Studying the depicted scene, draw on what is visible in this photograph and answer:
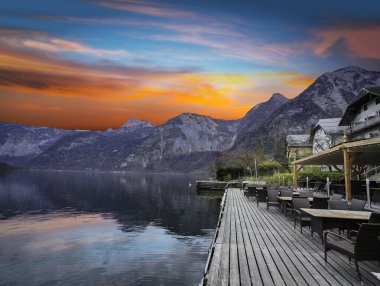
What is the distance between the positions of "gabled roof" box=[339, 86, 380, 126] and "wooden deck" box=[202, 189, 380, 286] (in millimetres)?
31303

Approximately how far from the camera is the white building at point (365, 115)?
3491 centimetres

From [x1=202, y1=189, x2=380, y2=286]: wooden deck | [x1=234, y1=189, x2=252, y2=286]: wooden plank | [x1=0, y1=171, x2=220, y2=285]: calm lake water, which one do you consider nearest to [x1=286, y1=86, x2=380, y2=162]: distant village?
[x1=0, y1=171, x2=220, y2=285]: calm lake water

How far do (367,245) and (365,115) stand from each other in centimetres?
3985

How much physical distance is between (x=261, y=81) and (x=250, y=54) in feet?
79.0

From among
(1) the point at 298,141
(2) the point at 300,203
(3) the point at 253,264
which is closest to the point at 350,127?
(1) the point at 298,141

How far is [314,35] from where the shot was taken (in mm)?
37125

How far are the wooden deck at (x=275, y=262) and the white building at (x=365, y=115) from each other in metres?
30.4

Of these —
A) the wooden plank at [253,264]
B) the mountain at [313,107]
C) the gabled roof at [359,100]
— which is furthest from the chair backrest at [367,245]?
the mountain at [313,107]

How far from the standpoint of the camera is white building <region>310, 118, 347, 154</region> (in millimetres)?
47438

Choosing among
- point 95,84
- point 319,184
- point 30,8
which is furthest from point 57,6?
point 319,184

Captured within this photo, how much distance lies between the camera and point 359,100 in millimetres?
39719

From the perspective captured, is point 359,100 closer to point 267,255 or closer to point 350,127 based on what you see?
point 350,127

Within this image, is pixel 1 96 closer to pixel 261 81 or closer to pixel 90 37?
pixel 90 37

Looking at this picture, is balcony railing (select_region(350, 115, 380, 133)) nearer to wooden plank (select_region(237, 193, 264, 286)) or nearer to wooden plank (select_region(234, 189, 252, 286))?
wooden plank (select_region(234, 189, 252, 286))
